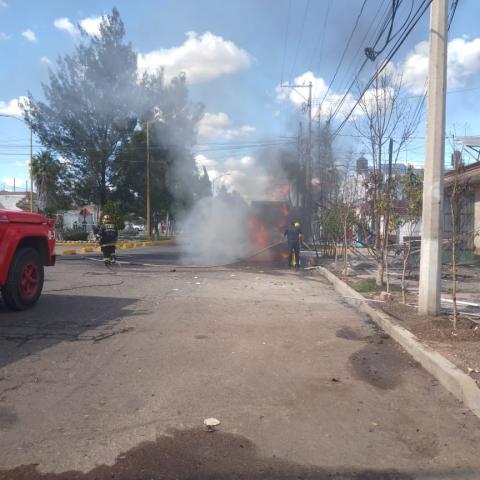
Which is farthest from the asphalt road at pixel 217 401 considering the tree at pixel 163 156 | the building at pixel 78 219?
the building at pixel 78 219

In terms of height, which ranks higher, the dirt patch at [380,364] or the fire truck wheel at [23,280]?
the fire truck wheel at [23,280]

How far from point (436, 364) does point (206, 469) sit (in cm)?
256

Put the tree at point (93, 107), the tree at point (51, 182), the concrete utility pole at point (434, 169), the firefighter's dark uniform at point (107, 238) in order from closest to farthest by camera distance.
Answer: the concrete utility pole at point (434, 169) < the firefighter's dark uniform at point (107, 238) < the tree at point (93, 107) < the tree at point (51, 182)

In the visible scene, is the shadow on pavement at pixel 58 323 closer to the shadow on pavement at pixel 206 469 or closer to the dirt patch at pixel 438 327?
the shadow on pavement at pixel 206 469

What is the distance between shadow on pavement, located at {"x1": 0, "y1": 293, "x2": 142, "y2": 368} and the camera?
5.25 meters

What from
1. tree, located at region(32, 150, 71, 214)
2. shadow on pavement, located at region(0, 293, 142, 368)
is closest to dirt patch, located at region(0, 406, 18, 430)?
shadow on pavement, located at region(0, 293, 142, 368)

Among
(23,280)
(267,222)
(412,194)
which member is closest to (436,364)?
(412,194)

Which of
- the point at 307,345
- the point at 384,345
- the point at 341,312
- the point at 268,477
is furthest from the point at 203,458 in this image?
the point at 341,312

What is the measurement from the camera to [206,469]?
281 cm

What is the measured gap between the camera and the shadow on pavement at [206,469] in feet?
8.94

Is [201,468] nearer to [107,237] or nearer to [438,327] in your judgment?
[438,327]

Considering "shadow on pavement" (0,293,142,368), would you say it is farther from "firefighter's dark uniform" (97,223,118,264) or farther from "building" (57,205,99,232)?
"building" (57,205,99,232)

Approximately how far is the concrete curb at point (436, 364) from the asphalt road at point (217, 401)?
3.5 inches

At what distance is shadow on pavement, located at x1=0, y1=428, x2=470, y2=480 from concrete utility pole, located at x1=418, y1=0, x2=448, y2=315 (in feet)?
12.9
